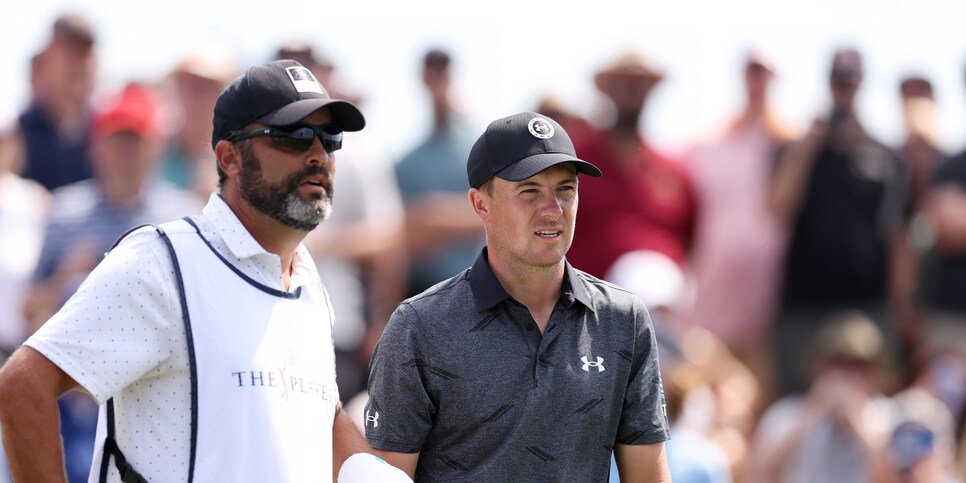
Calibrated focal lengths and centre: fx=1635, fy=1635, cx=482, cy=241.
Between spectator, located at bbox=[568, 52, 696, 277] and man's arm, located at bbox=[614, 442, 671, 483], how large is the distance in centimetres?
446

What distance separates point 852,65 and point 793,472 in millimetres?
2749

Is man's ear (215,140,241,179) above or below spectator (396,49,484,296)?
above

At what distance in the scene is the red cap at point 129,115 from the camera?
941 centimetres

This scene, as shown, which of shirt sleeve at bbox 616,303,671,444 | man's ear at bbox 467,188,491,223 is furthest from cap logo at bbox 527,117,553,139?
shirt sleeve at bbox 616,303,671,444

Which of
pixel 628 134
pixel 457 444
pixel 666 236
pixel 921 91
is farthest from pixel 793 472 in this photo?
pixel 457 444

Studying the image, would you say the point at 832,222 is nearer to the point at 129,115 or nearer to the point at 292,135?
the point at 129,115

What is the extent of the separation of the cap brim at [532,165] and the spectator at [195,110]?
489cm

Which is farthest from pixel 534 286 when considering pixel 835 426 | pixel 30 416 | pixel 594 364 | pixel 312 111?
pixel 835 426

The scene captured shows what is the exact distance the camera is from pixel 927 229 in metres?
11.2

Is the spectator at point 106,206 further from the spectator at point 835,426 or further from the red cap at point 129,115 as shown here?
the spectator at point 835,426

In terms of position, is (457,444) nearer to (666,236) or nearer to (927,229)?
(666,236)

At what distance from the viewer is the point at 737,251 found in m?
10.9

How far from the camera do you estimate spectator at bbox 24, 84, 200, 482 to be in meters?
9.02

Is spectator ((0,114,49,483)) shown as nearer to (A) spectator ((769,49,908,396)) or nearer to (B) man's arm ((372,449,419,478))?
(A) spectator ((769,49,908,396))
